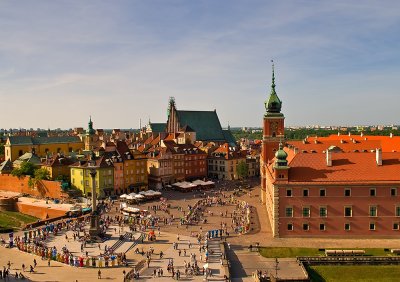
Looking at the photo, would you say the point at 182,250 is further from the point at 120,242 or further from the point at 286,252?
the point at 286,252

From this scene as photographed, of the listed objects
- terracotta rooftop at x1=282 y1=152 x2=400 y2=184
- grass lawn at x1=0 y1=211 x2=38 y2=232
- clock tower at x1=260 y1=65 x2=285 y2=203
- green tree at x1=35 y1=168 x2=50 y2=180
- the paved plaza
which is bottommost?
grass lawn at x1=0 y1=211 x2=38 y2=232

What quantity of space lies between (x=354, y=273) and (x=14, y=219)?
5176 cm

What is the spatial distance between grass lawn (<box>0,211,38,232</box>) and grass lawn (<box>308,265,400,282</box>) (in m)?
40.9

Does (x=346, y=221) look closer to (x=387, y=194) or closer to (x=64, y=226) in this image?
(x=387, y=194)

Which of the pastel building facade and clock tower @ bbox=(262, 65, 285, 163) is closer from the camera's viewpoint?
the pastel building facade

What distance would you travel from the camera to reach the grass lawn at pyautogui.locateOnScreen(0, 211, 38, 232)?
64.9 m

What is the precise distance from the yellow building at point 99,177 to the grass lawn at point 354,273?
159ft

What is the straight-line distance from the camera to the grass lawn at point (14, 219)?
64.9m

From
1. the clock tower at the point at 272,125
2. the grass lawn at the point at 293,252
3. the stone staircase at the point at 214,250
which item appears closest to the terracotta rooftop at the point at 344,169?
the grass lawn at the point at 293,252

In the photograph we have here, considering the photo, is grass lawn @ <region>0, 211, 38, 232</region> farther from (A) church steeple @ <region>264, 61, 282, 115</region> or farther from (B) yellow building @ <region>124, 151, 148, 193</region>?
(A) church steeple @ <region>264, 61, 282, 115</region>

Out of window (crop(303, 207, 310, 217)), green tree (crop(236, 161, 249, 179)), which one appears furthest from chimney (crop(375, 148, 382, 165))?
green tree (crop(236, 161, 249, 179))

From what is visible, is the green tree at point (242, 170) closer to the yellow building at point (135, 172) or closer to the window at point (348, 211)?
the yellow building at point (135, 172)

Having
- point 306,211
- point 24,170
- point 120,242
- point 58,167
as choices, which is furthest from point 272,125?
point 24,170

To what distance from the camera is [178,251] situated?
47031 mm
